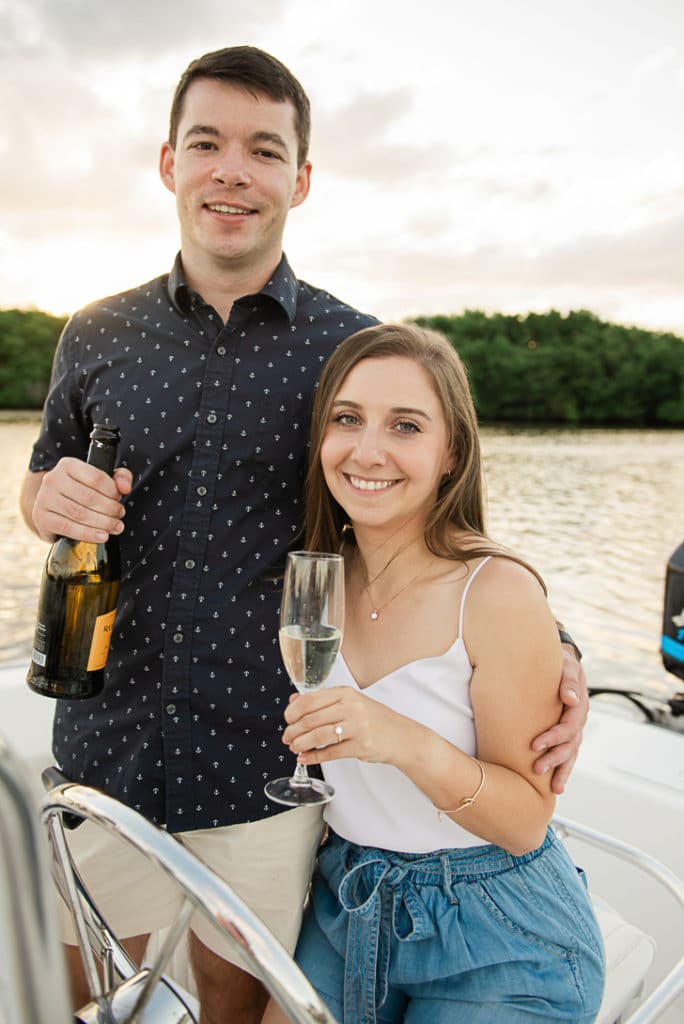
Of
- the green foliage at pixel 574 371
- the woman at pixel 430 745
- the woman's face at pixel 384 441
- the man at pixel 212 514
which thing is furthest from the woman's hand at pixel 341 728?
the green foliage at pixel 574 371

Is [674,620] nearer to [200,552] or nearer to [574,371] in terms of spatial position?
[200,552]

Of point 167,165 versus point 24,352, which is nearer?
point 167,165

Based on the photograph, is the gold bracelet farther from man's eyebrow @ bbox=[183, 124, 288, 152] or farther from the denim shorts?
man's eyebrow @ bbox=[183, 124, 288, 152]

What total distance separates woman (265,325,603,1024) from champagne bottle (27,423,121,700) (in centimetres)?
52

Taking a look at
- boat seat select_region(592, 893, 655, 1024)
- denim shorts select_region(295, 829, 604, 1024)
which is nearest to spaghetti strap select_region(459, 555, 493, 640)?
denim shorts select_region(295, 829, 604, 1024)

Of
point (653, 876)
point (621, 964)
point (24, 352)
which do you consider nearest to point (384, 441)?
point (653, 876)

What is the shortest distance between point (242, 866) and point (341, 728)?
0.81 meters

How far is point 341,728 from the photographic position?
1.24 meters

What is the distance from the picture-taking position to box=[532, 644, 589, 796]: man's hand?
1.51 metres

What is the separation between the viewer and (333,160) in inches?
724

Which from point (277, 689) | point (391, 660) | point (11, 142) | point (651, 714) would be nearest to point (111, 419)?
point (277, 689)

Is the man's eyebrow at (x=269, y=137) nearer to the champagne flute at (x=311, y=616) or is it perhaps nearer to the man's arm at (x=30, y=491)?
the man's arm at (x=30, y=491)

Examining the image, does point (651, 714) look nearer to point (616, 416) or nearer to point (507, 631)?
point (507, 631)

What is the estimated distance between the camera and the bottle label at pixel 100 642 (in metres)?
1.76
